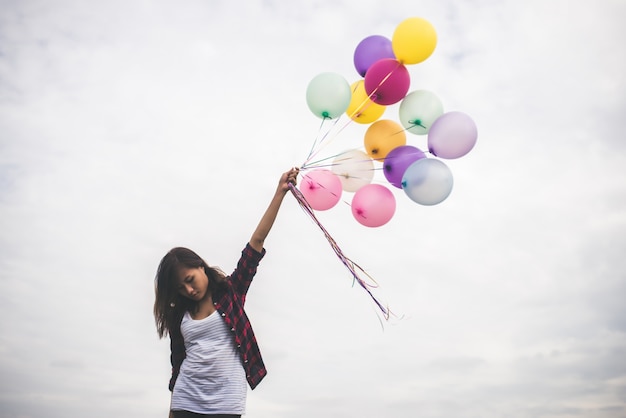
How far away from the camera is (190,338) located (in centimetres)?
214

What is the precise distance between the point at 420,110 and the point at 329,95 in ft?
1.75

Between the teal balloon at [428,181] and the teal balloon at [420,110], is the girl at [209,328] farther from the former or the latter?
the teal balloon at [420,110]

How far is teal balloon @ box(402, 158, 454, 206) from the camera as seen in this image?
2.88 m

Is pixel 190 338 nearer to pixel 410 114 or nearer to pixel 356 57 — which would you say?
pixel 410 114

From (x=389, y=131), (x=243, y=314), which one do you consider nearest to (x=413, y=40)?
(x=389, y=131)

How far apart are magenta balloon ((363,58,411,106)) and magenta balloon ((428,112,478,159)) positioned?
0.28 m

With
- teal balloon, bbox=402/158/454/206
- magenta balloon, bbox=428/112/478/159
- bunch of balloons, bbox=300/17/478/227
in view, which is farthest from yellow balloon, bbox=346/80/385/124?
teal balloon, bbox=402/158/454/206

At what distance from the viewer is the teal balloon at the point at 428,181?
2.88 m

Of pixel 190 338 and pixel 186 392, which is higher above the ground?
pixel 190 338

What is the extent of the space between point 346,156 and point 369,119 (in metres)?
0.32

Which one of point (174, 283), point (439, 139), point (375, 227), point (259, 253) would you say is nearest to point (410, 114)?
point (439, 139)

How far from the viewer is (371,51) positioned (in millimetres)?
3281

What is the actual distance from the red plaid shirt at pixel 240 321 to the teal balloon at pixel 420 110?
137 cm

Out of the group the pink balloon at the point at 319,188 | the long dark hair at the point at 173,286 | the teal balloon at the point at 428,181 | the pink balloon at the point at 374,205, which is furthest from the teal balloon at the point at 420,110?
the long dark hair at the point at 173,286
